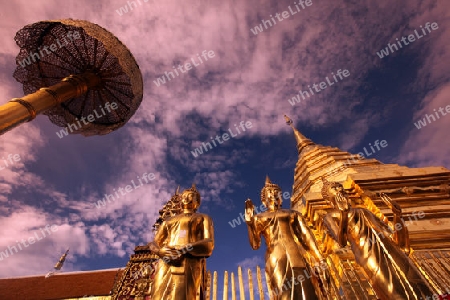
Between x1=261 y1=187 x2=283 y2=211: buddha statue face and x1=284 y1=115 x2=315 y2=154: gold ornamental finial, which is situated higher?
x1=284 y1=115 x2=315 y2=154: gold ornamental finial

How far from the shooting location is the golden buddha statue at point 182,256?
3449mm

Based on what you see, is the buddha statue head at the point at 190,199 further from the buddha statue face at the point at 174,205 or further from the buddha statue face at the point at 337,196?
the buddha statue face at the point at 174,205

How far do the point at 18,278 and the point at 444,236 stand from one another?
69.3 feet

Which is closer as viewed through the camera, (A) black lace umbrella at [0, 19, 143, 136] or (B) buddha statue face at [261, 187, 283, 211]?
(B) buddha statue face at [261, 187, 283, 211]

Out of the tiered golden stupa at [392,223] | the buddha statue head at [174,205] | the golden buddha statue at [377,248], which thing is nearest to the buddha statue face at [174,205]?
the buddha statue head at [174,205]

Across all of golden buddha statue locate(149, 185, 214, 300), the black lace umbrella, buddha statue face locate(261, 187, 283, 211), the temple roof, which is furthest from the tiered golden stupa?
the temple roof

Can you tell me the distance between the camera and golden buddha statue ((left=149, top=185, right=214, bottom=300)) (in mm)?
3449

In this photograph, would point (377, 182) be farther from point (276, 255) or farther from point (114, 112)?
point (114, 112)

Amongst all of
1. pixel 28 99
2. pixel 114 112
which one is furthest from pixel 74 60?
pixel 28 99

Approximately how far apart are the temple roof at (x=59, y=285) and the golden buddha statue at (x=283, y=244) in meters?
11.3

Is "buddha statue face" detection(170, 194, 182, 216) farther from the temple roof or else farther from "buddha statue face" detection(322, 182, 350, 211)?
the temple roof

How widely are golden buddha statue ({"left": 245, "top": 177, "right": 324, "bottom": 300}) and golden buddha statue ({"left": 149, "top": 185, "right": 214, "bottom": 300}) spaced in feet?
2.82

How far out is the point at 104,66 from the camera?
921 centimetres

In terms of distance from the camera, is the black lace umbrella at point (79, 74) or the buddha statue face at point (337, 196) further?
the black lace umbrella at point (79, 74)
